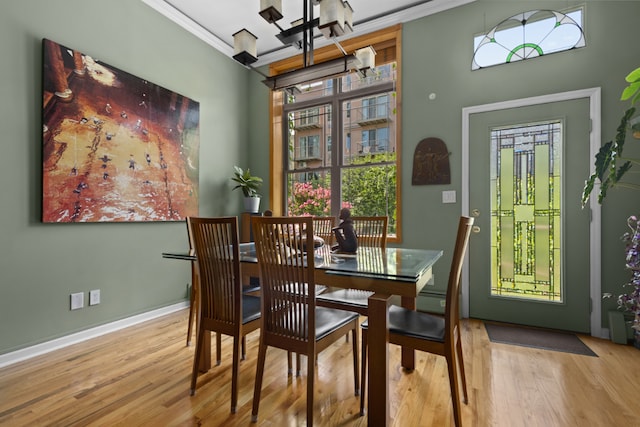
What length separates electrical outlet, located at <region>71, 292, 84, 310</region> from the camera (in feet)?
8.21

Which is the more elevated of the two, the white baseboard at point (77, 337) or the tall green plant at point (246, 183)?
the tall green plant at point (246, 183)

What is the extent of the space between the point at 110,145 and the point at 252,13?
2.07m

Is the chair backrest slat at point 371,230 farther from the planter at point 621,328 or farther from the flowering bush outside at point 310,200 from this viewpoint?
the planter at point 621,328

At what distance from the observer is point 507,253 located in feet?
9.62

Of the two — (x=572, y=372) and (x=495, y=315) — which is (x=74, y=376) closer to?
(x=572, y=372)

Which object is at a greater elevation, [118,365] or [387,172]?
[387,172]

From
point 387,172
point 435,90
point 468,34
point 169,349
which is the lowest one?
point 169,349

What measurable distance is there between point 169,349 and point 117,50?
267 centimetres

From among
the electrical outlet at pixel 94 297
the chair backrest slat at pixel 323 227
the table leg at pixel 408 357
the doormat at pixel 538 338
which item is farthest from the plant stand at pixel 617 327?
the electrical outlet at pixel 94 297

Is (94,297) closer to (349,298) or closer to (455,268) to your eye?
(349,298)

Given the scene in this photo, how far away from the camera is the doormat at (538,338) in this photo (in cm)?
238

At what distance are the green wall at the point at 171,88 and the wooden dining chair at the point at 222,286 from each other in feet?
4.93

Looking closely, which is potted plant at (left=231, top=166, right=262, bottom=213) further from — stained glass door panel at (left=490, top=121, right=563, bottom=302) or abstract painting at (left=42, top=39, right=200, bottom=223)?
stained glass door panel at (left=490, top=121, right=563, bottom=302)

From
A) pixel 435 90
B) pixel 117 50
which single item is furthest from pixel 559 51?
pixel 117 50
